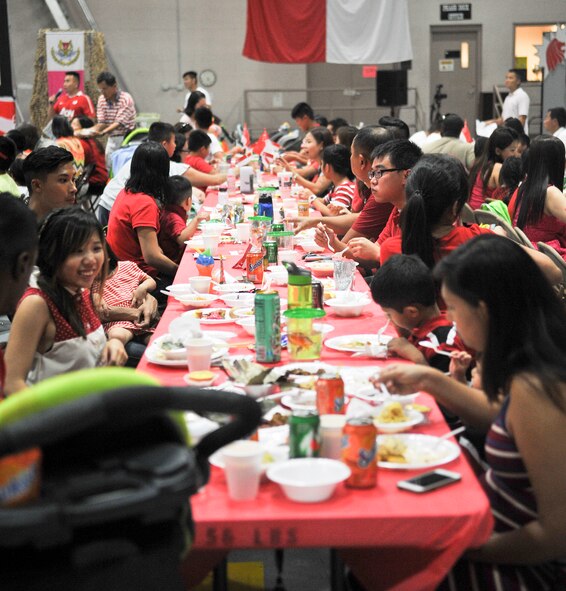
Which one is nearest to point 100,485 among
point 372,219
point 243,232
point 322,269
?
point 322,269

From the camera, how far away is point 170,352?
2553mm

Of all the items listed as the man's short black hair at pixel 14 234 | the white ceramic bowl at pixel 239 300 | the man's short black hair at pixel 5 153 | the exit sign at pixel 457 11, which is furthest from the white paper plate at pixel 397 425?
the exit sign at pixel 457 11

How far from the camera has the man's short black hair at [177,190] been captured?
506 cm

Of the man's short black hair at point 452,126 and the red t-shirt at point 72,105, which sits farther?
the red t-shirt at point 72,105

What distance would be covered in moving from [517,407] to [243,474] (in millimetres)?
553

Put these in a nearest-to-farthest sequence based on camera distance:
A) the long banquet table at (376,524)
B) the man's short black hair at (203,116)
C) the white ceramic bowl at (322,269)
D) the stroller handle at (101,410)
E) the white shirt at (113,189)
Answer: the stroller handle at (101,410), the long banquet table at (376,524), the white ceramic bowl at (322,269), the white shirt at (113,189), the man's short black hair at (203,116)

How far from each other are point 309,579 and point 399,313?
88 centimetres

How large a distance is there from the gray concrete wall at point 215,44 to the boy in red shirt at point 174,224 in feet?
34.5

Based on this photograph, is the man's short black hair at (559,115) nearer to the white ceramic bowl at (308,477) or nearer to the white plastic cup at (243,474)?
the white ceramic bowl at (308,477)

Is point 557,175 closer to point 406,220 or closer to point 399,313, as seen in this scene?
point 406,220

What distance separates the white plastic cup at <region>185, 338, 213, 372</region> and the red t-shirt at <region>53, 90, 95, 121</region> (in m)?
9.64

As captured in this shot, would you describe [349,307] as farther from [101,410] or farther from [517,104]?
[517,104]

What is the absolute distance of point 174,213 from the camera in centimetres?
527

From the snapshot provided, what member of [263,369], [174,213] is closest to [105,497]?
[263,369]
